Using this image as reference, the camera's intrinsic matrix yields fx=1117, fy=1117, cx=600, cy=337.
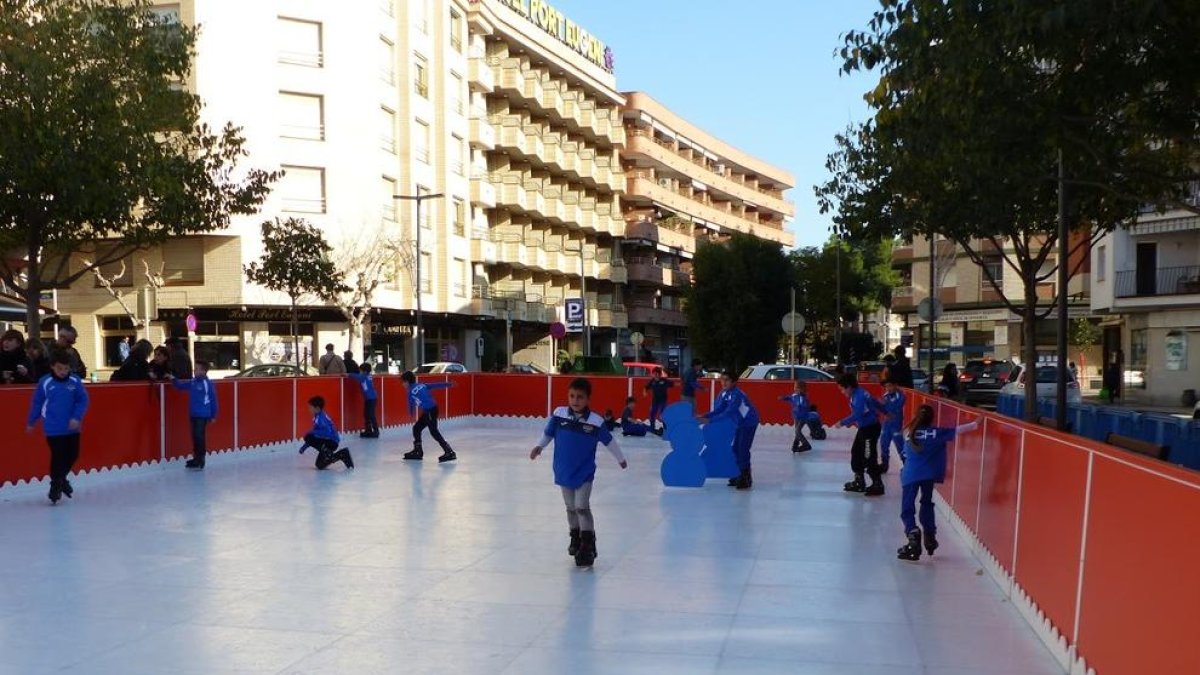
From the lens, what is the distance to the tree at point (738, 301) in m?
60.0

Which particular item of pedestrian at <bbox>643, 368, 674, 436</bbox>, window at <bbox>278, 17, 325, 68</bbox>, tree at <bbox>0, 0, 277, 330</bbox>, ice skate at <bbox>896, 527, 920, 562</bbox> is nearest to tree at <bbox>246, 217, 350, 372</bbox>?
window at <bbox>278, 17, 325, 68</bbox>

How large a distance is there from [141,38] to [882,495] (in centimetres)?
1589

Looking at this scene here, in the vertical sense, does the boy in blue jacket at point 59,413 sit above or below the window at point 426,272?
below

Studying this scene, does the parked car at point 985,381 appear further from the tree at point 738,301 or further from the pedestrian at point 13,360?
the pedestrian at point 13,360

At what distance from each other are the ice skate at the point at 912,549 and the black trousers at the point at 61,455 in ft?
31.0

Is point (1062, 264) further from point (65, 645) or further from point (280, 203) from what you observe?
point (280, 203)

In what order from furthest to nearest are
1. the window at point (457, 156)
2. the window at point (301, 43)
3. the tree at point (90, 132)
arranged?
the window at point (457, 156) < the window at point (301, 43) < the tree at point (90, 132)

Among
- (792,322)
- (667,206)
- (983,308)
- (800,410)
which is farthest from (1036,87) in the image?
(667,206)

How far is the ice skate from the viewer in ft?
32.6

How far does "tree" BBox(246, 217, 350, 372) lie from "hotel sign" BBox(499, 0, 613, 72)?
25.3 metres

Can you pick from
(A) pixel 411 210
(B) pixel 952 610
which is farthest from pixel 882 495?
(A) pixel 411 210

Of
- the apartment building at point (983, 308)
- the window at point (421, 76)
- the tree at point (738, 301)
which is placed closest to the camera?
the window at point (421, 76)

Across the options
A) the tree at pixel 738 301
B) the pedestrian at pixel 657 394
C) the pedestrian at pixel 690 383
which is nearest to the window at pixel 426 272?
the tree at pixel 738 301

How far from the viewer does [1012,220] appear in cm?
2336
